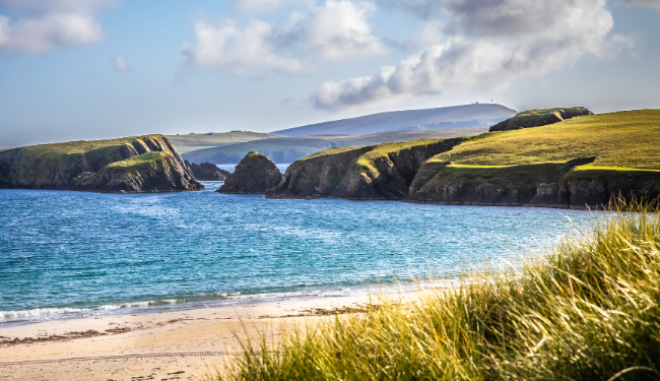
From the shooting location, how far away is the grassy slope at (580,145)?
7832cm

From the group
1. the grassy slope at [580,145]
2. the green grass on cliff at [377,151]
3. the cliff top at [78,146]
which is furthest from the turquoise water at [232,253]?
the cliff top at [78,146]

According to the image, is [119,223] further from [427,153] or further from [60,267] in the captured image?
[427,153]

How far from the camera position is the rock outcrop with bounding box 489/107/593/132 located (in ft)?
439

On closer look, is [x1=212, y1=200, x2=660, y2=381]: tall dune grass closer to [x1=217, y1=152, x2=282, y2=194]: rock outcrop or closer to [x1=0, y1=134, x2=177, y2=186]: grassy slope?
[x1=217, y1=152, x2=282, y2=194]: rock outcrop

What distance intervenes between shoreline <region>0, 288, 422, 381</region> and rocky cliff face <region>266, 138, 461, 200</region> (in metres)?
82.0

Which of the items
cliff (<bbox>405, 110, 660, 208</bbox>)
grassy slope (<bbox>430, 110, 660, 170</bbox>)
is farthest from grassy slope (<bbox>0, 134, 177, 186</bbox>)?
grassy slope (<bbox>430, 110, 660, 170</bbox>)

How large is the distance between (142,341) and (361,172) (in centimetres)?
9025

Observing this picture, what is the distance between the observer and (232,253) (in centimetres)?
3834

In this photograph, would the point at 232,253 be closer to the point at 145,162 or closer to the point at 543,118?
the point at 543,118

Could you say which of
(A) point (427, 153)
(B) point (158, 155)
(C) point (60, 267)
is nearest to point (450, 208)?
(A) point (427, 153)

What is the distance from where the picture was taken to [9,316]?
2091 centimetres

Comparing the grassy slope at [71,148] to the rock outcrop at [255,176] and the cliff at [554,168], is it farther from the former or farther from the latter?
the cliff at [554,168]

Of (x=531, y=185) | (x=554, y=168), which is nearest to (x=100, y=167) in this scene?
(x=531, y=185)

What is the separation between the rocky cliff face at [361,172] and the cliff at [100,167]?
42.7 meters
